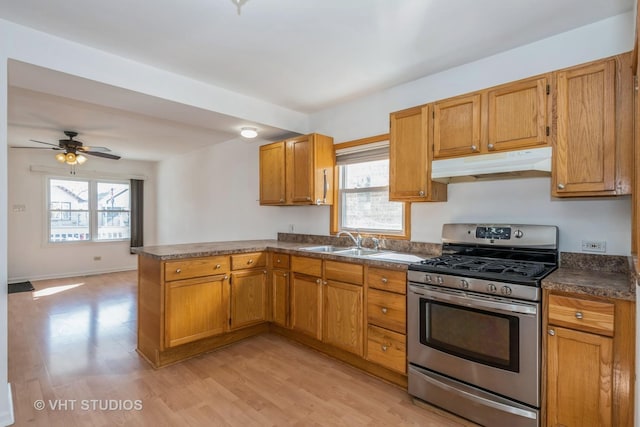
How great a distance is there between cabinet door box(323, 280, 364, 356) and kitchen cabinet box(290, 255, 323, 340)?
0.30 feet

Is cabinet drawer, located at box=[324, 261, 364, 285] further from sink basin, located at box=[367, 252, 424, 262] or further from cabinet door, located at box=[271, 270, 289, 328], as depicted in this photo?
cabinet door, located at box=[271, 270, 289, 328]

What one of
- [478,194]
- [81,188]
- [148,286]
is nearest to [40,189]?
[81,188]

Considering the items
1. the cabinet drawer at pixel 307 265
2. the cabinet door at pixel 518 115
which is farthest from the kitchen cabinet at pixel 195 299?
the cabinet door at pixel 518 115

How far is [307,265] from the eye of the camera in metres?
3.13

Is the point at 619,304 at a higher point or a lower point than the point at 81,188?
lower

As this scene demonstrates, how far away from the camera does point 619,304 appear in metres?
1.59

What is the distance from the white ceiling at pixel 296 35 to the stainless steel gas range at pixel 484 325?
1.39 metres

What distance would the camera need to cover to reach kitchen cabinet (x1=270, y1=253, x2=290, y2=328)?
10.9 feet

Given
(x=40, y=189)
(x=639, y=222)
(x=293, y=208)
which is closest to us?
(x=639, y=222)

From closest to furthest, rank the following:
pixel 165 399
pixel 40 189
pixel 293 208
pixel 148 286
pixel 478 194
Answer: pixel 165 399
pixel 478 194
pixel 148 286
pixel 293 208
pixel 40 189

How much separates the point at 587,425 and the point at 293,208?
3237mm

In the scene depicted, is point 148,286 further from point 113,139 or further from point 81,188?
point 81,188

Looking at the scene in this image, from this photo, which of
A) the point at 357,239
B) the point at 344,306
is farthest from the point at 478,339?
the point at 357,239

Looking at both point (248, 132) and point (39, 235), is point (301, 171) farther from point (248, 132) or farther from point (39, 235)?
point (39, 235)
